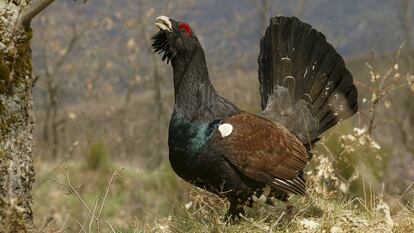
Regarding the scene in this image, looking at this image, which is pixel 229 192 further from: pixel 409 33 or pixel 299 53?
pixel 409 33

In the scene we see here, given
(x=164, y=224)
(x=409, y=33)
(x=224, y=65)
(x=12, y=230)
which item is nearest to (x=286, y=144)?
(x=164, y=224)

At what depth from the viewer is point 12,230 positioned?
9.77 feet

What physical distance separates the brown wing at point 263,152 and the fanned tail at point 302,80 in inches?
26.4

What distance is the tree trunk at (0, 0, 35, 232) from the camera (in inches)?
118

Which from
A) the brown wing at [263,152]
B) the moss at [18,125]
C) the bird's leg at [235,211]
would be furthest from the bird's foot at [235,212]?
the moss at [18,125]

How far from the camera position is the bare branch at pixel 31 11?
9.04ft

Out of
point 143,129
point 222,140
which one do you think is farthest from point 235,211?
point 143,129

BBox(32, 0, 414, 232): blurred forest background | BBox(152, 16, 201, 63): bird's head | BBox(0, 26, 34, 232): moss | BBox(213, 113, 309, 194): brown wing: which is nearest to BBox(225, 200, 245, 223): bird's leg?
BBox(213, 113, 309, 194): brown wing

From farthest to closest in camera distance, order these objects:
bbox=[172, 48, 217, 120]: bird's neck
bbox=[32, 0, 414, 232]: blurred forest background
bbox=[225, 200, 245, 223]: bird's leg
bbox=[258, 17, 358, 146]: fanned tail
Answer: bbox=[32, 0, 414, 232]: blurred forest background → bbox=[258, 17, 358, 146]: fanned tail → bbox=[225, 200, 245, 223]: bird's leg → bbox=[172, 48, 217, 120]: bird's neck

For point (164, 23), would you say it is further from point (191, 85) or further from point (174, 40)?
point (191, 85)

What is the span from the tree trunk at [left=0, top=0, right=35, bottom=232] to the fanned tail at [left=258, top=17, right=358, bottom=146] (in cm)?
224

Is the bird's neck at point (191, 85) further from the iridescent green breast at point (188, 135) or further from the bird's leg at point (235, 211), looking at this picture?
the bird's leg at point (235, 211)

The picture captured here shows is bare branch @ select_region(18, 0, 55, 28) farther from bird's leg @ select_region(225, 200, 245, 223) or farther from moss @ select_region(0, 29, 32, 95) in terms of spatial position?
bird's leg @ select_region(225, 200, 245, 223)

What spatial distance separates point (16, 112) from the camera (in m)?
3.10
